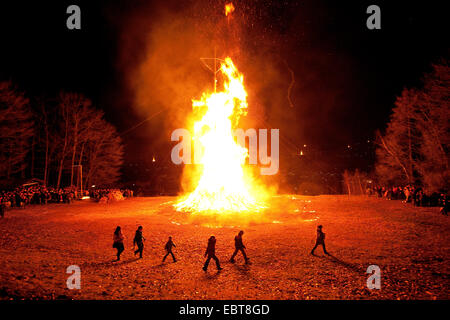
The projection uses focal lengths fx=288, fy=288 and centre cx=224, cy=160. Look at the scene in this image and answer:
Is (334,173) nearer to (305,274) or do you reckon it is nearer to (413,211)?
(413,211)

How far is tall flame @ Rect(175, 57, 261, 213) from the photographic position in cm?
2505

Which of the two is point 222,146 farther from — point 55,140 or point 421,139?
point 55,140

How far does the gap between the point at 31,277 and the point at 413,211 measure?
82.7ft

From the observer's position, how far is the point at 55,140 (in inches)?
1524

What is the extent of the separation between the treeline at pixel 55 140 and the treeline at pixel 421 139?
1536 inches

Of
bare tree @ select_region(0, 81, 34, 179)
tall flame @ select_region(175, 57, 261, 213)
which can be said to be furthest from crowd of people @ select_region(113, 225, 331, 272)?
bare tree @ select_region(0, 81, 34, 179)

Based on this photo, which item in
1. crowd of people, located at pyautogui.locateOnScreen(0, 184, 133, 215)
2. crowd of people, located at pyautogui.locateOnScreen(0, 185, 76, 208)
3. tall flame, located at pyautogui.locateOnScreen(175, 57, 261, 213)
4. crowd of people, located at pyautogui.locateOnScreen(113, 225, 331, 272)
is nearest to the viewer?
crowd of people, located at pyautogui.locateOnScreen(113, 225, 331, 272)

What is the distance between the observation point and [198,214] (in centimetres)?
2217

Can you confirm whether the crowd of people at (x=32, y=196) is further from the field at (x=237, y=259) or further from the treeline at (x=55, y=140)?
the field at (x=237, y=259)

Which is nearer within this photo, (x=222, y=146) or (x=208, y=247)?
(x=208, y=247)

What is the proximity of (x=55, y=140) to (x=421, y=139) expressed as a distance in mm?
45885

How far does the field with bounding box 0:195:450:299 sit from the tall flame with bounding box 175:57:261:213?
4525 mm

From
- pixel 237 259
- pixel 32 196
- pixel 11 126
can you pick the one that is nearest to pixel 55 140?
pixel 11 126

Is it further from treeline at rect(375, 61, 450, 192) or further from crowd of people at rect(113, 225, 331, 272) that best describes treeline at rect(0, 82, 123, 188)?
treeline at rect(375, 61, 450, 192)
